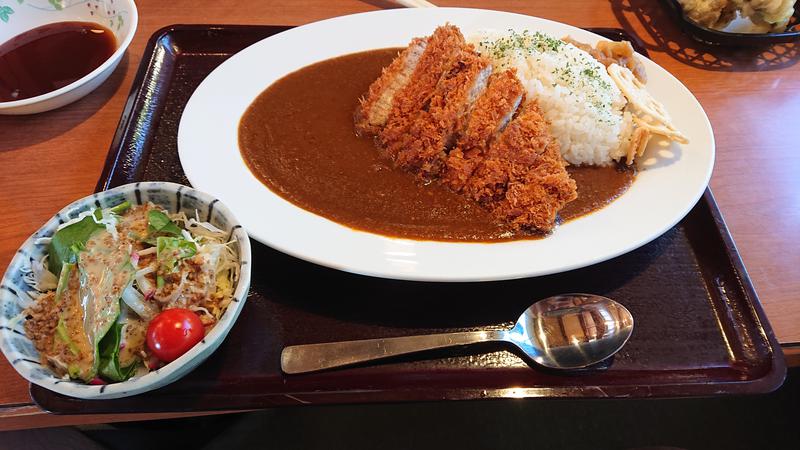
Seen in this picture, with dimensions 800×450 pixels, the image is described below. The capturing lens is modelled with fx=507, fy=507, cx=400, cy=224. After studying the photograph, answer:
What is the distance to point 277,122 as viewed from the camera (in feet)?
6.44

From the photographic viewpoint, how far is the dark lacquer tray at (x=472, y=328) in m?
1.32

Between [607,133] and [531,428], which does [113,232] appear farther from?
[531,428]

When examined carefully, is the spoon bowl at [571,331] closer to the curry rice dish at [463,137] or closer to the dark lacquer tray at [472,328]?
the dark lacquer tray at [472,328]

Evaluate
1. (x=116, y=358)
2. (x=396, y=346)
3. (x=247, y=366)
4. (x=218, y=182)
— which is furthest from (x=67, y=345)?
(x=396, y=346)

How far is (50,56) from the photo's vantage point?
208 cm

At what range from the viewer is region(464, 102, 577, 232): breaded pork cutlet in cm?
167

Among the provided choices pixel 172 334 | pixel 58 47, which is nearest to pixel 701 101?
pixel 172 334

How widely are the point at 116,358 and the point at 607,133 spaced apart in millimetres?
1726

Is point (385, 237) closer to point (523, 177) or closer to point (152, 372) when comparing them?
point (523, 177)

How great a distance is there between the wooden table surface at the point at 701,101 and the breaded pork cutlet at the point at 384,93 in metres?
0.76

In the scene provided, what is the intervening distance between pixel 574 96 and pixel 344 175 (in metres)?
0.92

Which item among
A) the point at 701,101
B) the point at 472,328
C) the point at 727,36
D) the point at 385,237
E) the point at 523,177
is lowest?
the point at 472,328

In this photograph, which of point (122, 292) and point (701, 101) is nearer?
point (122, 292)

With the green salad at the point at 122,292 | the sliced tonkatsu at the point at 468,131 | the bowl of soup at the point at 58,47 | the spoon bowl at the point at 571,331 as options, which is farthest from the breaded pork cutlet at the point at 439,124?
the bowl of soup at the point at 58,47
